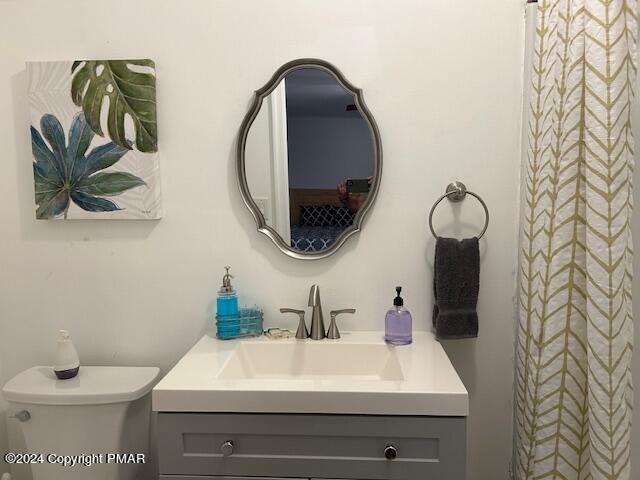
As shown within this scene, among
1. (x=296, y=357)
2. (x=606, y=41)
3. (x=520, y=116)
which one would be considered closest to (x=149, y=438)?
(x=296, y=357)

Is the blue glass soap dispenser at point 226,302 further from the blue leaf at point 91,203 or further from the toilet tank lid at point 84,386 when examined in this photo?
the blue leaf at point 91,203

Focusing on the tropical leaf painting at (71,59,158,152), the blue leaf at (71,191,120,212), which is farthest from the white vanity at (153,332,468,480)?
the tropical leaf painting at (71,59,158,152)

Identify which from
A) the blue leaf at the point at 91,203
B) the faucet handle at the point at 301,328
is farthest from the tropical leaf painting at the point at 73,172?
the faucet handle at the point at 301,328

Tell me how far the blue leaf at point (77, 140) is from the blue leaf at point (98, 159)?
0.02 metres

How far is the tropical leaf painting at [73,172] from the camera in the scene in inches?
67.3

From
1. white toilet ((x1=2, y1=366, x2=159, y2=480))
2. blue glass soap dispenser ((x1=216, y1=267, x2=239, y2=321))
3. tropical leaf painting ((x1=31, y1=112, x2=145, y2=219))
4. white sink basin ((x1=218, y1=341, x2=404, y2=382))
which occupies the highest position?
tropical leaf painting ((x1=31, y1=112, x2=145, y2=219))

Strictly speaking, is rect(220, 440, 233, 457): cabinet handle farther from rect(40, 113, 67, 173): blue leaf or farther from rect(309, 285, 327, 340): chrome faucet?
rect(40, 113, 67, 173): blue leaf

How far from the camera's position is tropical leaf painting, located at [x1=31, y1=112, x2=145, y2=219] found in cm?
171

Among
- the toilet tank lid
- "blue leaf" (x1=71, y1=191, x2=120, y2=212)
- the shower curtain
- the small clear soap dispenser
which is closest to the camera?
the shower curtain

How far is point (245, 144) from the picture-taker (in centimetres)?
169

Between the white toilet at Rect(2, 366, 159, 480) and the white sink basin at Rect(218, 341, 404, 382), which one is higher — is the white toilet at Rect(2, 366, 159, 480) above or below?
below

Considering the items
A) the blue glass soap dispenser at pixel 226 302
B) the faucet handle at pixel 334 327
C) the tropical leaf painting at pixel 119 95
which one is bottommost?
the faucet handle at pixel 334 327

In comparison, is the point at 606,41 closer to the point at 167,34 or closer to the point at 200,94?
the point at 200,94

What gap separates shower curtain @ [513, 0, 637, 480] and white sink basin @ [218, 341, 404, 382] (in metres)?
0.45
